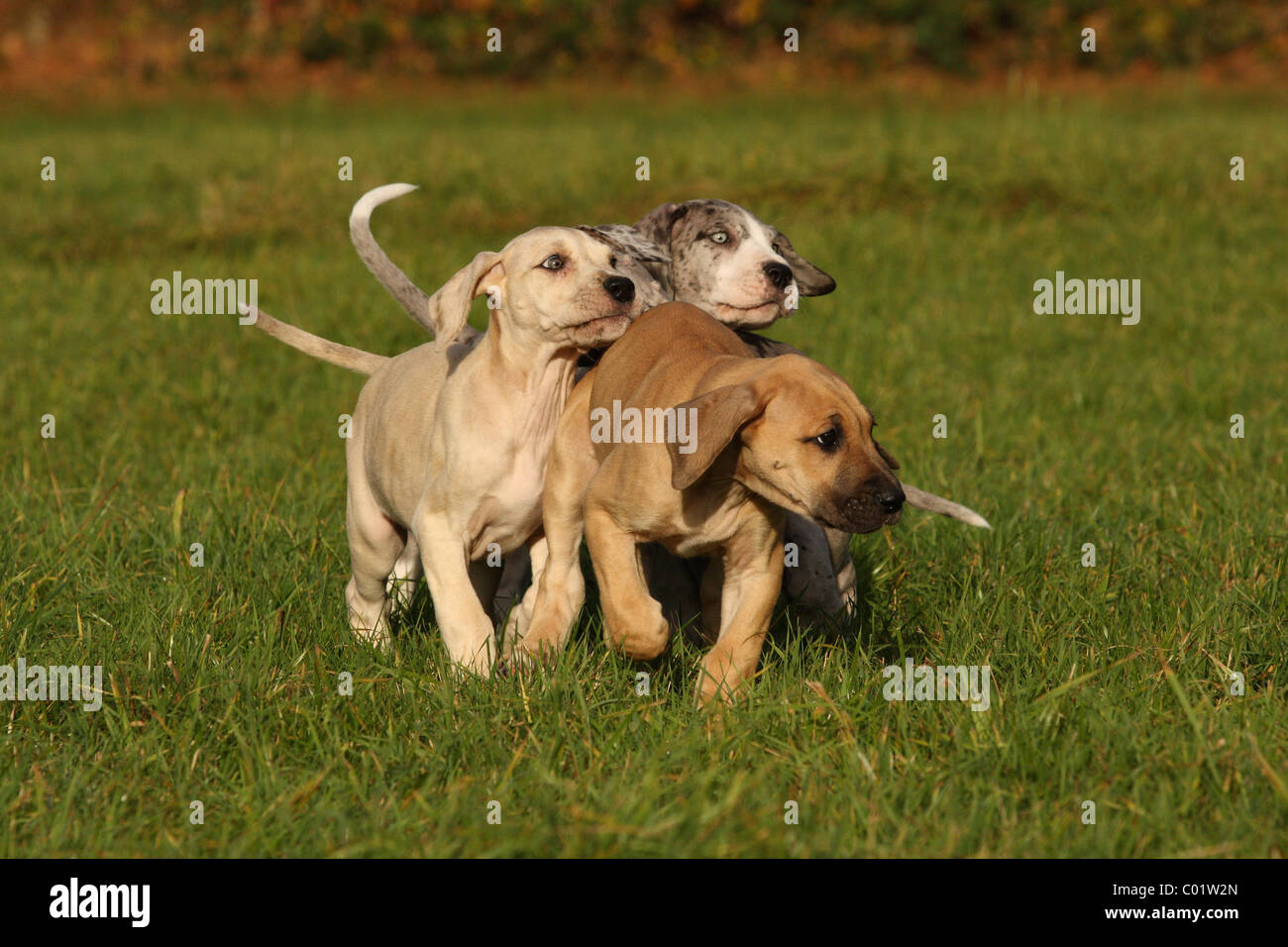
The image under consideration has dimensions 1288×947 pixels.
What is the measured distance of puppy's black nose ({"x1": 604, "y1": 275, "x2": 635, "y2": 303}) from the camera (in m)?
4.38

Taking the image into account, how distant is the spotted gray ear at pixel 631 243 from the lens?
4.71 metres

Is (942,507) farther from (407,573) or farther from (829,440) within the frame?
(407,573)

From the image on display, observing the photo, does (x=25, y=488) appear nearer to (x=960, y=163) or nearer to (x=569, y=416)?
(x=569, y=416)

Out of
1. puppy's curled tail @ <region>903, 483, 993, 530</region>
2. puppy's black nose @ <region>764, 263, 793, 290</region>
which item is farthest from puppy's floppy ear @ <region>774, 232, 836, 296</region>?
puppy's curled tail @ <region>903, 483, 993, 530</region>

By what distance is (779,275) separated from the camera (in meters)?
4.79

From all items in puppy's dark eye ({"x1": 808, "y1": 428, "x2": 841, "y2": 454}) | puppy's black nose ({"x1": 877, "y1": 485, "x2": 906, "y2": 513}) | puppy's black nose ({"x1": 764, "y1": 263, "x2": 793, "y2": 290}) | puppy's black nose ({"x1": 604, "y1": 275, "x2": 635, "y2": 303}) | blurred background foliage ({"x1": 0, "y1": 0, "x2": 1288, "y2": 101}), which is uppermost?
blurred background foliage ({"x1": 0, "y1": 0, "x2": 1288, "y2": 101})

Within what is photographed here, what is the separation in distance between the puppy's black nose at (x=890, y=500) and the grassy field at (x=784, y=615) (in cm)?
64

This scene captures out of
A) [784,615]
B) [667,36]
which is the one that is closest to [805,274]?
[784,615]

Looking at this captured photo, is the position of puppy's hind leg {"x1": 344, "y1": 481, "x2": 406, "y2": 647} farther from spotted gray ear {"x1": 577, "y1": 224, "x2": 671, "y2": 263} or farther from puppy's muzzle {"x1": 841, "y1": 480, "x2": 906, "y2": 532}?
puppy's muzzle {"x1": 841, "y1": 480, "x2": 906, "y2": 532}

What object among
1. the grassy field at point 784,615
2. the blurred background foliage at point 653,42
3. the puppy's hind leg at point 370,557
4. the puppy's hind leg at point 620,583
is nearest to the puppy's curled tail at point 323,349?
the puppy's hind leg at point 370,557

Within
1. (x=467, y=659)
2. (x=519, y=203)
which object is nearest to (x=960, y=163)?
(x=519, y=203)

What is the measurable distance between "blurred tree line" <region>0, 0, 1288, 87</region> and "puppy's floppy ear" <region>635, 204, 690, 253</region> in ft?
61.7

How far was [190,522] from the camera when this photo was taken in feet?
19.4

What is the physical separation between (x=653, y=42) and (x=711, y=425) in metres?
21.5
